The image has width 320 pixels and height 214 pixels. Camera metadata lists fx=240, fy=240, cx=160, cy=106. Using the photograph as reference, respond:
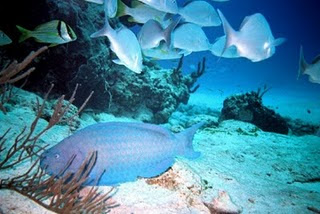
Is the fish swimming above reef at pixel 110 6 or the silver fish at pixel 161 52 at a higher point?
the fish swimming above reef at pixel 110 6

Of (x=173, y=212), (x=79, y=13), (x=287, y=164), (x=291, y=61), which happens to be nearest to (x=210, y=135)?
(x=287, y=164)

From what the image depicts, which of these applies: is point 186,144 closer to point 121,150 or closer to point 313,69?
point 121,150

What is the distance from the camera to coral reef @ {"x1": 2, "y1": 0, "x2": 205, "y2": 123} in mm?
5801

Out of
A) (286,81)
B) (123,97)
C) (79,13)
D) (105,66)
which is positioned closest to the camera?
(79,13)

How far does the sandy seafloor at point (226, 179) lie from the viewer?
107 inches

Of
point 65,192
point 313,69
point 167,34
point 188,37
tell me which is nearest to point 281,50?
point 313,69

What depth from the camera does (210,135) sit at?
6766 mm

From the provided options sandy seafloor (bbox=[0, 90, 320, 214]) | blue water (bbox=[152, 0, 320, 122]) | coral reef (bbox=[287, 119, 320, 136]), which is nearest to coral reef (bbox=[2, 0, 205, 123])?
sandy seafloor (bbox=[0, 90, 320, 214])

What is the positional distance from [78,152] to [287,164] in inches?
185

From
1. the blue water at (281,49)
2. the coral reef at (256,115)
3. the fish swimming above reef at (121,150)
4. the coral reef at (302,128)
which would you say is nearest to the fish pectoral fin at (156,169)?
Answer: the fish swimming above reef at (121,150)

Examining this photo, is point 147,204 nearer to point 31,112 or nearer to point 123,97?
point 31,112

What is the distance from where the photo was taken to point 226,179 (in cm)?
399

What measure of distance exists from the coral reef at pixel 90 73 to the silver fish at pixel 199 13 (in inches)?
103

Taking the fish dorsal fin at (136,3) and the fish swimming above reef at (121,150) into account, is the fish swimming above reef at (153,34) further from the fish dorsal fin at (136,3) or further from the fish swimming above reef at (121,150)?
the fish swimming above reef at (121,150)
